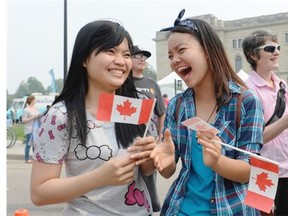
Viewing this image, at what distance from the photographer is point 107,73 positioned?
151 centimetres

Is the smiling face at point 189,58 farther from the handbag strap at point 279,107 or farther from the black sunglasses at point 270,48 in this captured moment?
the black sunglasses at point 270,48

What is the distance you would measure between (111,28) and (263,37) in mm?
1234

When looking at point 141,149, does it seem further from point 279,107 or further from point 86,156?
point 279,107

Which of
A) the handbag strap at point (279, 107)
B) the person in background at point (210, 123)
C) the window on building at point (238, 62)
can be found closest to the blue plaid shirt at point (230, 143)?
the person in background at point (210, 123)

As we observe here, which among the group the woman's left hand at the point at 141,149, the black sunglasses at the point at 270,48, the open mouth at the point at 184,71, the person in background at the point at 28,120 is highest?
the black sunglasses at the point at 270,48

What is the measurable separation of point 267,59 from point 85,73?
126cm

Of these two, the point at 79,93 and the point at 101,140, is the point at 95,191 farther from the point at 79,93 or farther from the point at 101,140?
the point at 79,93

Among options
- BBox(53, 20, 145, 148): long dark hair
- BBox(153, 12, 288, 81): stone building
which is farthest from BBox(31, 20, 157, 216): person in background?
BBox(153, 12, 288, 81): stone building

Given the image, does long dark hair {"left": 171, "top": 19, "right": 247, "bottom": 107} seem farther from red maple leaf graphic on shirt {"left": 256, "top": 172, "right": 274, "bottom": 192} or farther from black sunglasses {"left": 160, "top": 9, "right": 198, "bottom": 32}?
red maple leaf graphic on shirt {"left": 256, "top": 172, "right": 274, "bottom": 192}

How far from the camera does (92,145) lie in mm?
1471

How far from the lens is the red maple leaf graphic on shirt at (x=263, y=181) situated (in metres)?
1.28

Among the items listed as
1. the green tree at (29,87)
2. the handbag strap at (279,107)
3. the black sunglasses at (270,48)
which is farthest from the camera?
the green tree at (29,87)

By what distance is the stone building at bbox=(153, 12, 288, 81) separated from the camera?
2099 inches

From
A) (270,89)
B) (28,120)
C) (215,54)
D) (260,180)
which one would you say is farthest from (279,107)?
(28,120)
